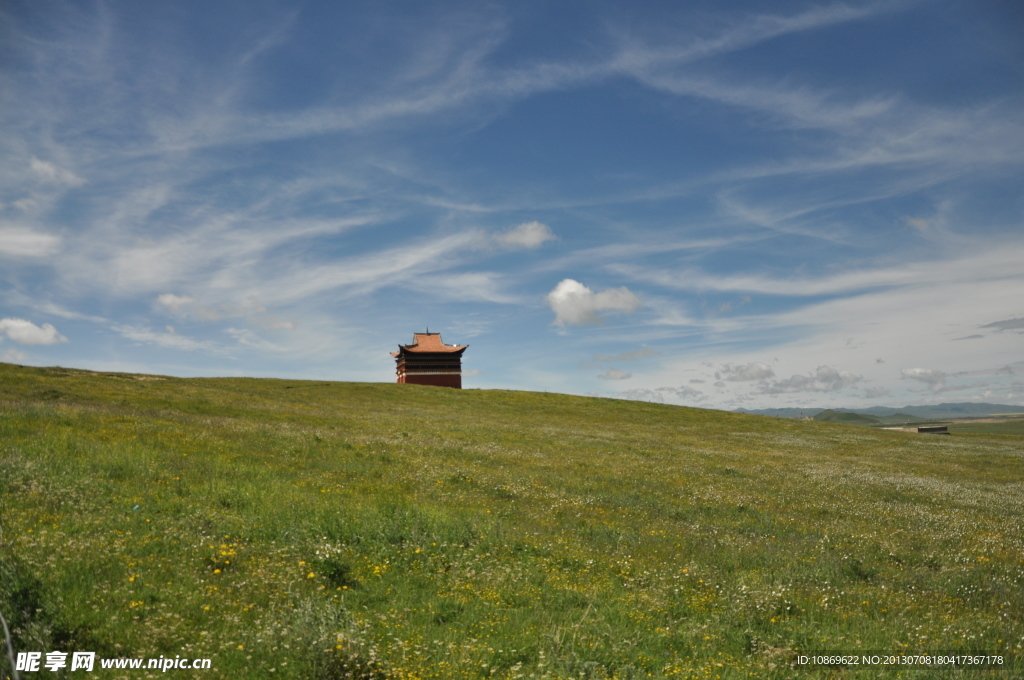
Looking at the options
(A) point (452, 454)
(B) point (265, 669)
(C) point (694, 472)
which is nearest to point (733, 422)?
(C) point (694, 472)

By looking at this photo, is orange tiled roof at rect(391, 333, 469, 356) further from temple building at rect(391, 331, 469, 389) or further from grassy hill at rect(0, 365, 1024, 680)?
grassy hill at rect(0, 365, 1024, 680)

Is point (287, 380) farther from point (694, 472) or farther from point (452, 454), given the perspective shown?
A: point (694, 472)

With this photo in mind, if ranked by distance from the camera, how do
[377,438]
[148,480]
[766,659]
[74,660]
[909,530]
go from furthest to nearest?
[377,438] → [909,530] → [148,480] → [766,659] → [74,660]

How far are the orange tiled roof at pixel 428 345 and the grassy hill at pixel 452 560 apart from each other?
2400 inches

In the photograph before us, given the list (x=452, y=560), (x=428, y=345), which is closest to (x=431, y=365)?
(x=428, y=345)

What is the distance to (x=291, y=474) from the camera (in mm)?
17328

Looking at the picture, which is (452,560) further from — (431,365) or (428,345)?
(428,345)

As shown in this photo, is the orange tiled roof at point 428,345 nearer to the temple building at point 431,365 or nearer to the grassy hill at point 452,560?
the temple building at point 431,365

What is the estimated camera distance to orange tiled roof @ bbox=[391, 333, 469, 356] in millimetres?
86312

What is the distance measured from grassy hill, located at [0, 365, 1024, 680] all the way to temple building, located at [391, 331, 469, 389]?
59679mm

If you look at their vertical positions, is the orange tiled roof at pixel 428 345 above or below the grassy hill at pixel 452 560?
above

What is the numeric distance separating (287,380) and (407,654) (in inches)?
2551

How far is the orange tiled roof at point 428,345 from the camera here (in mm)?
86312

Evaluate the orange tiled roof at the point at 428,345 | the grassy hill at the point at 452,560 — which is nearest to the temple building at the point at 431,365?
the orange tiled roof at the point at 428,345
